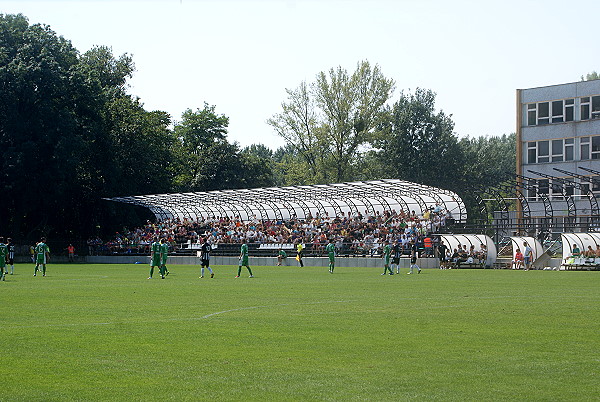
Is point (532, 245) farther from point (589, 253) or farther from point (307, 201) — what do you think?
point (307, 201)

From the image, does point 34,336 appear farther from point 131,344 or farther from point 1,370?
point 1,370

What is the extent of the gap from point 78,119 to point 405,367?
66.6m

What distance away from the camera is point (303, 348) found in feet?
42.5

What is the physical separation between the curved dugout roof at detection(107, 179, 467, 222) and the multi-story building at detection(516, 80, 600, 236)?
920 cm

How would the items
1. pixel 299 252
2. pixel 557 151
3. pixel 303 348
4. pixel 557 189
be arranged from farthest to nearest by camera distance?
pixel 557 151
pixel 557 189
pixel 299 252
pixel 303 348

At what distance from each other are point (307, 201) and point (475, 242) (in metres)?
16.5

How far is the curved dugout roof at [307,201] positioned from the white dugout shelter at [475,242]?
361 centimetres

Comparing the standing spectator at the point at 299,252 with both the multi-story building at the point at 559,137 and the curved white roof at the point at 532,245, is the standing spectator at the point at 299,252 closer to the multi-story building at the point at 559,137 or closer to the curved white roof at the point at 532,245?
the curved white roof at the point at 532,245

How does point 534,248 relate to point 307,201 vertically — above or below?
below

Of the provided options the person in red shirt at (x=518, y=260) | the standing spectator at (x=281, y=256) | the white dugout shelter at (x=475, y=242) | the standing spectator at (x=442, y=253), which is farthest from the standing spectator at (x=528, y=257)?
the standing spectator at (x=281, y=256)

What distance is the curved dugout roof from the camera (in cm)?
5441

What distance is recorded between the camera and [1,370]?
36.1 ft

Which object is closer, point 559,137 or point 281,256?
point 281,256

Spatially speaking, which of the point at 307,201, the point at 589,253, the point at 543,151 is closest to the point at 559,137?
the point at 543,151
